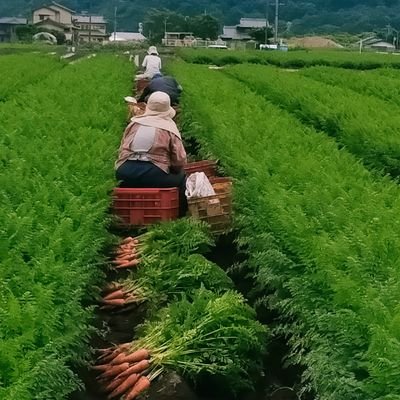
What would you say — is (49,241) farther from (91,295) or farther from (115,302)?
(115,302)

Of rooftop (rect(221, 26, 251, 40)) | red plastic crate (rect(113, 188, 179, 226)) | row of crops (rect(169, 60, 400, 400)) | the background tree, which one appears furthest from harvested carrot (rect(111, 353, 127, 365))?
rooftop (rect(221, 26, 251, 40))

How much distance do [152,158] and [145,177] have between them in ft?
0.75

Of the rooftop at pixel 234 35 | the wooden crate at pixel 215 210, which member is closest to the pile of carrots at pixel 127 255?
the wooden crate at pixel 215 210

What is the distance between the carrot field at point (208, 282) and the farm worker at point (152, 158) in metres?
0.28

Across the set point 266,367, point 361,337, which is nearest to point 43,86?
point 266,367

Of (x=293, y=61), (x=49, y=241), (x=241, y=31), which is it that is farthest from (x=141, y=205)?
(x=241, y=31)

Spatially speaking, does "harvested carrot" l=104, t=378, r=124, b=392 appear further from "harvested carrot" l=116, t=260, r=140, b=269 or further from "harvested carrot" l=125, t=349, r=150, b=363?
"harvested carrot" l=116, t=260, r=140, b=269

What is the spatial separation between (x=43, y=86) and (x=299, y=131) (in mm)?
9471

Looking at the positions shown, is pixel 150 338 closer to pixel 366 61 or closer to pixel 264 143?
pixel 264 143

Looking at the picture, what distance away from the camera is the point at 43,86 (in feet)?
64.8

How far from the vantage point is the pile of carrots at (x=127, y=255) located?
783 cm

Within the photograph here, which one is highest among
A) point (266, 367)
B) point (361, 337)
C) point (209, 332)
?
point (361, 337)

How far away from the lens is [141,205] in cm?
929

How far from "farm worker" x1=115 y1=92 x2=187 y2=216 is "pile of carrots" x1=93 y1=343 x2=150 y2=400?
3.96 meters
